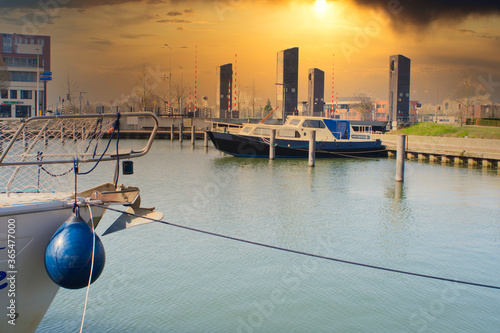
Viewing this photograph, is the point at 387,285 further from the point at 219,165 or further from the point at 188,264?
the point at 219,165

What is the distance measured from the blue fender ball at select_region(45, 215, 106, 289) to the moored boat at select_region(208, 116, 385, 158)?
2339cm

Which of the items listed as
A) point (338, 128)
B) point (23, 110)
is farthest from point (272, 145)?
point (23, 110)

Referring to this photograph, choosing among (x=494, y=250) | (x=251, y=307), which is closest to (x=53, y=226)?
(x=251, y=307)

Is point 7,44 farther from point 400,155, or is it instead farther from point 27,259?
point 27,259

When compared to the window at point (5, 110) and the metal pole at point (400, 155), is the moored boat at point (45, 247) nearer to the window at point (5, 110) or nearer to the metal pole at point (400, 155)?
the metal pole at point (400, 155)

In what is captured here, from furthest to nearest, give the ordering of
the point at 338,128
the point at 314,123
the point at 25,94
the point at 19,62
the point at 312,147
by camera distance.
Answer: the point at 19,62, the point at 25,94, the point at 338,128, the point at 314,123, the point at 312,147

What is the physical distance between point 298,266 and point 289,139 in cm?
2144

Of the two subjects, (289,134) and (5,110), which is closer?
(289,134)

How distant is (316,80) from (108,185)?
191 ft

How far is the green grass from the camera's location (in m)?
36.8

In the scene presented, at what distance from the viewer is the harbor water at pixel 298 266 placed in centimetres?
645

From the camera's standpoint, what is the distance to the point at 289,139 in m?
29.7

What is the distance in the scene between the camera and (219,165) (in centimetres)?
2619

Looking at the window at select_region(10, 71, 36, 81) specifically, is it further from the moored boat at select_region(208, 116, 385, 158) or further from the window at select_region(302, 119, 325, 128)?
the window at select_region(302, 119, 325, 128)
